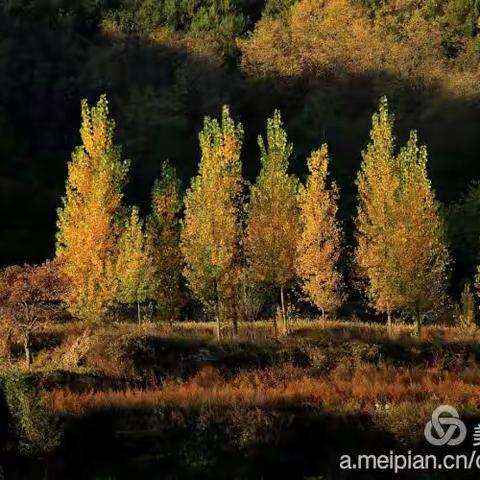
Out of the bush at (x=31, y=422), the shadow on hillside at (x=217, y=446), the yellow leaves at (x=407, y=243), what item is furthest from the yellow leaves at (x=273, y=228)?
the bush at (x=31, y=422)

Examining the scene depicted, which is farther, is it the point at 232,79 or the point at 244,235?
the point at 232,79

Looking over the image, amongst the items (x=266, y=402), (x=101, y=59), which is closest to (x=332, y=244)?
(x=266, y=402)

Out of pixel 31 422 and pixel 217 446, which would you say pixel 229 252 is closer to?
pixel 217 446

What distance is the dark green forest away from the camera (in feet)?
174

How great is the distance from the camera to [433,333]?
27.2 meters

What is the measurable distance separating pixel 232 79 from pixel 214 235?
43832 millimetres

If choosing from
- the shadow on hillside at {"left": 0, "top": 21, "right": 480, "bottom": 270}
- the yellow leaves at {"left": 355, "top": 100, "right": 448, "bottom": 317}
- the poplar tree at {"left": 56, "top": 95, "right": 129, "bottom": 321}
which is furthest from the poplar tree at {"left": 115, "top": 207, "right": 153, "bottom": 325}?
the shadow on hillside at {"left": 0, "top": 21, "right": 480, "bottom": 270}

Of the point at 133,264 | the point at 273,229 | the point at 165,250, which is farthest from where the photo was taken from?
the point at 165,250

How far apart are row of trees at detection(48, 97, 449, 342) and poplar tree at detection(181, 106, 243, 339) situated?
4cm

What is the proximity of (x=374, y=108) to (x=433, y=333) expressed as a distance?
1424 inches

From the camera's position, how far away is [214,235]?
2338cm

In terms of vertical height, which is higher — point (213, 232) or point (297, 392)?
point (213, 232)

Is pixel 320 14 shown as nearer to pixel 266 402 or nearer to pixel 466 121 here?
pixel 466 121

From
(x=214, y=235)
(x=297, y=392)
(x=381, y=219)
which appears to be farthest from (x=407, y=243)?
(x=297, y=392)
